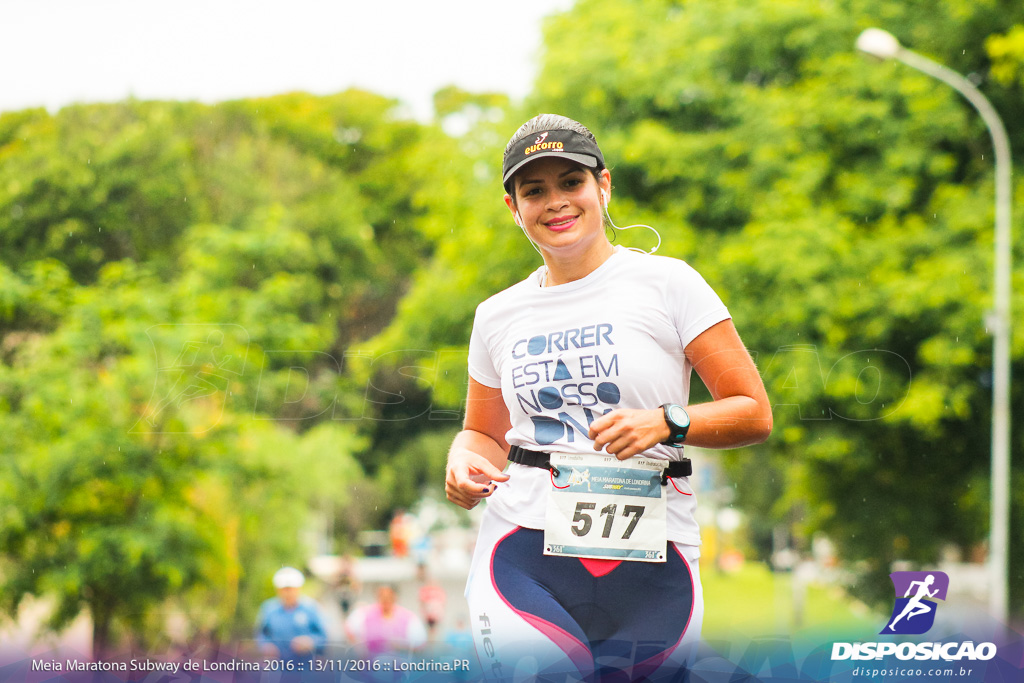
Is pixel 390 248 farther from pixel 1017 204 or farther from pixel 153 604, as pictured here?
pixel 1017 204

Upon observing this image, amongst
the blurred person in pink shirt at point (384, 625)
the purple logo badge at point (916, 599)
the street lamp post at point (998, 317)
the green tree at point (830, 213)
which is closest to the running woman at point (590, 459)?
the purple logo badge at point (916, 599)

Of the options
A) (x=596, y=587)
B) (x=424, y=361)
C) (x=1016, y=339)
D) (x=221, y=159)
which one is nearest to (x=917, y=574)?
(x=596, y=587)

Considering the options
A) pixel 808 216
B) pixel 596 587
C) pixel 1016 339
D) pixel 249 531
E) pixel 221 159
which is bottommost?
pixel 249 531

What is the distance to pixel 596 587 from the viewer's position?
6.94ft

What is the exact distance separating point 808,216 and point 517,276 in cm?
481

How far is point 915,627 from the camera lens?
9.85ft

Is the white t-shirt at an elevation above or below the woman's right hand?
above

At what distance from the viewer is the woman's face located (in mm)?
2156

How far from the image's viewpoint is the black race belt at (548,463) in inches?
84.2

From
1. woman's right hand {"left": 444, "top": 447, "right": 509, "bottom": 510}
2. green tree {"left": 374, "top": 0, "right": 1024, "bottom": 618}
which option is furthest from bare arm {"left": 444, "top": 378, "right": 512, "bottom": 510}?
green tree {"left": 374, "top": 0, "right": 1024, "bottom": 618}

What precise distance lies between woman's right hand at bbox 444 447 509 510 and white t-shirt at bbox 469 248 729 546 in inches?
3.4

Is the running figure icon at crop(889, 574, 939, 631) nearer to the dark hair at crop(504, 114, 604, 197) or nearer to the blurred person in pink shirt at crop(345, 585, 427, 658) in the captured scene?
the dark hair at crop(504, 114, 604, 197)

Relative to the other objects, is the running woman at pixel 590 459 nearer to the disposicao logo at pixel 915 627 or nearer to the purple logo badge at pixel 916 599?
the disposicao logo at pixel 915 627

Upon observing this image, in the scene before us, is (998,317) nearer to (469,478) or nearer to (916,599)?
(916,599)
